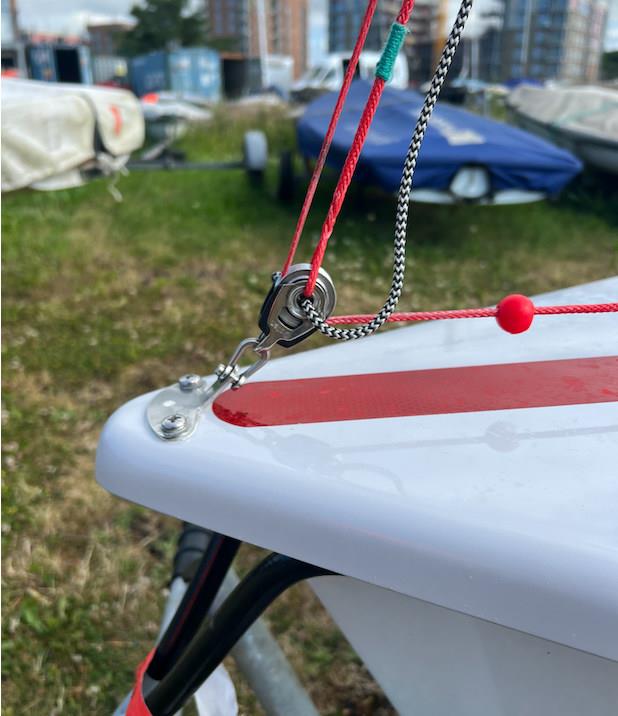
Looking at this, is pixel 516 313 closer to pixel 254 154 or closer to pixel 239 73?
pixel 254 154

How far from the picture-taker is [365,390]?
0.94m

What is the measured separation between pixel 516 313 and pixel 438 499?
270 millimetres

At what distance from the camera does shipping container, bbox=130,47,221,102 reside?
25547 millimetres

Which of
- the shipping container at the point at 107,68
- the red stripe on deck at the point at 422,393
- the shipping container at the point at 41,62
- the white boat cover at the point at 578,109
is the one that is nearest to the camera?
the red stripe on deck at the point at 422,393

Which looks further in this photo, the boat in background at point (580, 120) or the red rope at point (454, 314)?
the boat in background at point (580, 120)

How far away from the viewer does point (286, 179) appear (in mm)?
5805

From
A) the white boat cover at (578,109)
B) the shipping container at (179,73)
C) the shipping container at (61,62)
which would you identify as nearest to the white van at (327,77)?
the shipping container at (61,62)

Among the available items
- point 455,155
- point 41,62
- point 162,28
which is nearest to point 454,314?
point 455,155

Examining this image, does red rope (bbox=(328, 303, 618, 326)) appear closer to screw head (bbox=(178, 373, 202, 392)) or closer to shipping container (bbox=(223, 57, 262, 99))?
screw head (bbox=(178, 373, 202, 392))

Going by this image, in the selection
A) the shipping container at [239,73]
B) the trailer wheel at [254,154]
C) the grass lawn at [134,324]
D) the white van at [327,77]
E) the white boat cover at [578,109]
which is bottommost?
the shipping container at [239,73]

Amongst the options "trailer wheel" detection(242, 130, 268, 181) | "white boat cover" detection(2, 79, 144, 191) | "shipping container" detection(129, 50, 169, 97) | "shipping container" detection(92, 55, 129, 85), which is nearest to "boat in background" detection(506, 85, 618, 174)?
"trailer wheel" detection(242, 130, 268, 181)

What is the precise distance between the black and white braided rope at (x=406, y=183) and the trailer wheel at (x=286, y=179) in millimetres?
5148

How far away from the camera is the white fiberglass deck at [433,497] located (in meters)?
0.63

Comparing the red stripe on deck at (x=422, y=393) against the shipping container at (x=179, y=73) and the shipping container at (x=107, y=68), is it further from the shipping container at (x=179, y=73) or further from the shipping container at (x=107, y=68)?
the shipping container at (x=107, y=68)
